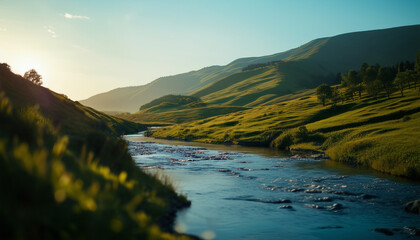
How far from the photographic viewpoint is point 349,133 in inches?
2338

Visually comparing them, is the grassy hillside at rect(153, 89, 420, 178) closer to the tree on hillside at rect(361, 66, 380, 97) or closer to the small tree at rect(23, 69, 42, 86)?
the tree on hillside at rect(361, 66, 380, 97)

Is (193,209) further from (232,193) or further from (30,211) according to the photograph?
(30,211)

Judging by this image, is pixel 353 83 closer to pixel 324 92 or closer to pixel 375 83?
pixel 375 83

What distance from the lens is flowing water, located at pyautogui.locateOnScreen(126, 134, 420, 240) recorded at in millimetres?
18438

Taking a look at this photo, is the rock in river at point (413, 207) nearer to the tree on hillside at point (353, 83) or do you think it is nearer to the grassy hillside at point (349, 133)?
the grassy hillside at point (349, 133)

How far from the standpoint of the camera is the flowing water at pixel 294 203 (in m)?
18.4

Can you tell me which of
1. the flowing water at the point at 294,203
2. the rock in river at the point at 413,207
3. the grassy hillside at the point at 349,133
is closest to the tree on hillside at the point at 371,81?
the grassy hillside at the point at 349,133

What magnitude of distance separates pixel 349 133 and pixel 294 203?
4040 centimetres

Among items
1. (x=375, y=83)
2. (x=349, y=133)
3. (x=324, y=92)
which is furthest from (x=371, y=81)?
(x=349, y=133)

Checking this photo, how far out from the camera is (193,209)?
21.4 metres

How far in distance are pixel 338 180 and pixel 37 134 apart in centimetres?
2956

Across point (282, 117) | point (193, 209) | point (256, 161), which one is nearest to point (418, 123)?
point (256, 161)

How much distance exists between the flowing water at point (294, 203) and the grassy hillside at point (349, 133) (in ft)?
15.2

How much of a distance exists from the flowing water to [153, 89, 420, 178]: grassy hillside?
182 inches
